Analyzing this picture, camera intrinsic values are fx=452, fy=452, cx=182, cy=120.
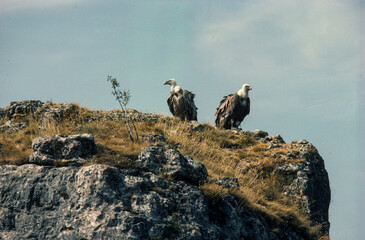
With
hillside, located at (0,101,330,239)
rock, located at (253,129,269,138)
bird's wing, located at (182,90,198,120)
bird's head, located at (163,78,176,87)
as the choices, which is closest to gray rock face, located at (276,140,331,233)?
hillside, located at (0,101,330,239)

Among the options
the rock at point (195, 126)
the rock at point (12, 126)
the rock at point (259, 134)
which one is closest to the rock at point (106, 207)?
the rock at point (12, 126)

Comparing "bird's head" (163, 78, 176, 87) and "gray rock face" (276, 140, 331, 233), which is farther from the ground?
"bird's head" (163, 78, 176, 87)

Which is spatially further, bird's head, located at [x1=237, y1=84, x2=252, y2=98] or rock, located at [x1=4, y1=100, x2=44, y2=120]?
bird's head, located at [x1=237, y1=84, x2=252, y2=98]

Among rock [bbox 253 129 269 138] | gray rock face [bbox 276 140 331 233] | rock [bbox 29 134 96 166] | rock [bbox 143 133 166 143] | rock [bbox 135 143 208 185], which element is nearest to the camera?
rock [bbox 29 134 96 166]

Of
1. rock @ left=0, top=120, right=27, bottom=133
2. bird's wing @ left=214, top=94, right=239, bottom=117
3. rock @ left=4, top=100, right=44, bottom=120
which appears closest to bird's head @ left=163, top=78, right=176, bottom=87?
bird's wing @ left=214, top=94, right=239, bottom=117

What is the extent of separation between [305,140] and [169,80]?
28.2 feet

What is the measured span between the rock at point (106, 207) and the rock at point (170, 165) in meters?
0.27

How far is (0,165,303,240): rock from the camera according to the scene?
9117mm

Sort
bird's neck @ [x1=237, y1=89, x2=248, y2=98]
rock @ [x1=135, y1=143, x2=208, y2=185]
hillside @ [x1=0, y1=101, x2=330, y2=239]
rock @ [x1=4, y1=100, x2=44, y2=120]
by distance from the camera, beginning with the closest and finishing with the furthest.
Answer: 1. hillside @ [x1=0, y1=101, x2=330, y2=239]
2. rock @ [x1=135, y1=143, x2=208, y2=185]
3. rock @ [x1=4, y1=100, x2=44, y2=120]
4. bird's neck @ [x1=237, y1=89, x2=248, y2=98]

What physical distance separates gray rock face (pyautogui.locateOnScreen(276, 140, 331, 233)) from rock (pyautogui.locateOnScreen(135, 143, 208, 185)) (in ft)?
14.1

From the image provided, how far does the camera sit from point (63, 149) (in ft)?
36.1

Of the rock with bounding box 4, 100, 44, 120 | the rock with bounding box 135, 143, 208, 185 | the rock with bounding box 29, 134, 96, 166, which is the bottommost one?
the rock with bounding box 29, 134, 96, 166

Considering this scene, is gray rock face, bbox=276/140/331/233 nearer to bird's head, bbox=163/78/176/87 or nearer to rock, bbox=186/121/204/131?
rock, bbox=186/121/204/131

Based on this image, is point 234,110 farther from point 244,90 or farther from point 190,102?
point 190,102
